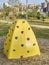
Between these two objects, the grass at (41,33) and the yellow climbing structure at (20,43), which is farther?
the grass at (41,33)

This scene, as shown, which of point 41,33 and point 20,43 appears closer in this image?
point 20,43

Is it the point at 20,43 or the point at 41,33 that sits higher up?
the point at 20,43

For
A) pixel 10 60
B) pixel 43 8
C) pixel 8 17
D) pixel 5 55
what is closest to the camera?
pixel 10 60

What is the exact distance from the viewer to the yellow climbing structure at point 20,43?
7.94 m

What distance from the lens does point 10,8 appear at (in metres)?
43.1

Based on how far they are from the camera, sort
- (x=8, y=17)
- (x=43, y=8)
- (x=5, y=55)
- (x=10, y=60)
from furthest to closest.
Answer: (x=43, y=8)
(x=8, y=17)
(x=5, y=55)
(x=10, y=60)

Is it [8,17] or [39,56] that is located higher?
[39,56]

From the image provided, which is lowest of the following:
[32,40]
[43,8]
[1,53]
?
[43,8]

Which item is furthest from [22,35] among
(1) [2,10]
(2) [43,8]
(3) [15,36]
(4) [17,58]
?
(2) [43,8]

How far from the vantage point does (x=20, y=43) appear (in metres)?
7.96

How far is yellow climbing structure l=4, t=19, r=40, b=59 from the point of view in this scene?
26.0 ft

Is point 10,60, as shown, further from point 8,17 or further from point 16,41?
point 8,17

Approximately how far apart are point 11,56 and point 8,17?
29.9 meters

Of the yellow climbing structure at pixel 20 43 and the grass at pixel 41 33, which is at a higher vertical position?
the yellow climbing structure at pixel 20 43
